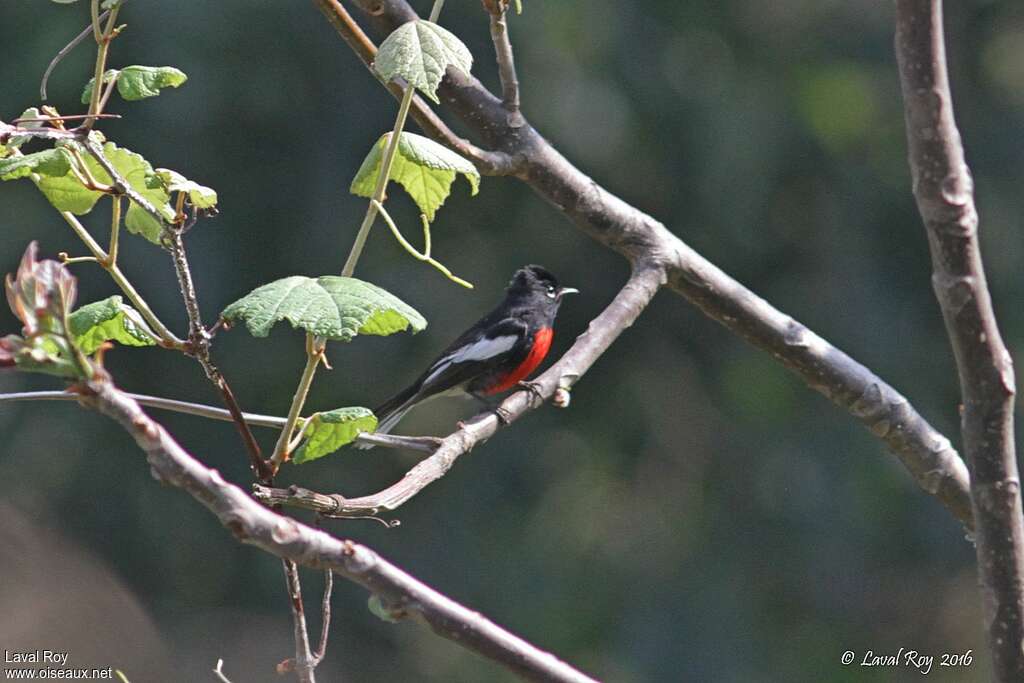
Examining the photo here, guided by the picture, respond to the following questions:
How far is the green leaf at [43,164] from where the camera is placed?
1.79m

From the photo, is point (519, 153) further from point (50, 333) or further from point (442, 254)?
point (442, 254)

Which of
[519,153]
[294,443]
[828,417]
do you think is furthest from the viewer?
[828,417]

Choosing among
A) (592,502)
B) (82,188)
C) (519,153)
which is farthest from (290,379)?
(82,188)

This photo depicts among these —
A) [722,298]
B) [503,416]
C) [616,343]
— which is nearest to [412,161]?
[503,416]

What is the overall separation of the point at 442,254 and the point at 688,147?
195 centimetres

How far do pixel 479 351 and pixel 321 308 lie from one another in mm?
3389

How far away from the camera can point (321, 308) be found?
1731mm

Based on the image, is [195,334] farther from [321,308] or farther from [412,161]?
[412,161]

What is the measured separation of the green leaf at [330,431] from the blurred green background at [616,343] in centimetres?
657

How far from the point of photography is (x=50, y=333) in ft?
3.75

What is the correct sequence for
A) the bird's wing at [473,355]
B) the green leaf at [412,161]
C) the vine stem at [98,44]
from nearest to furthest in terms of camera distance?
the vine stem at [98,44], the green leaf at [412,161], the bird's wing at [473,355]

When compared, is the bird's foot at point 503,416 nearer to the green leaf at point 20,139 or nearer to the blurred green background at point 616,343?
the green leaf at point 20,139

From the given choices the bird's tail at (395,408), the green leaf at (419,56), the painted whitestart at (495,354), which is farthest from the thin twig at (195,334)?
the painted whitestart at (495,354)

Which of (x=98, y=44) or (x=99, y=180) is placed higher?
(x=98, y=44)
